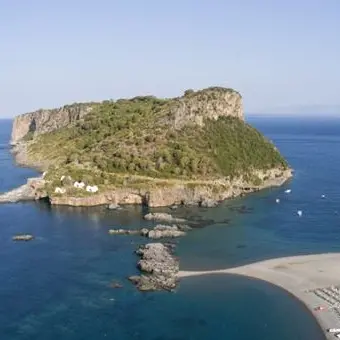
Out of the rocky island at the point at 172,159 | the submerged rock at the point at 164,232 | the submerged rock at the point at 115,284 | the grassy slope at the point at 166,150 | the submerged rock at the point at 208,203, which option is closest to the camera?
the submerged rock at the point at 115,284

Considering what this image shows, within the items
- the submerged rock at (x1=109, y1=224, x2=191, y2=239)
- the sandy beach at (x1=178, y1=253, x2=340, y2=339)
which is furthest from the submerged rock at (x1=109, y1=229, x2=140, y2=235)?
the sandy beach at (x1=178, y1=253, x2=340, y2=339)

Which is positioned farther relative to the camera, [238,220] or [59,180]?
[59,180]

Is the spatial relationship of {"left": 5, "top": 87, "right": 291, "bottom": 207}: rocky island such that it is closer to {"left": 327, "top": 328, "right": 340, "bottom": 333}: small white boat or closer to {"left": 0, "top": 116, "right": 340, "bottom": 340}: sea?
{"left": 0, "top": 116, "right": 340, "bottom": 340}: sea

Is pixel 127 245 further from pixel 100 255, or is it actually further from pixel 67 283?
pixel 67 283

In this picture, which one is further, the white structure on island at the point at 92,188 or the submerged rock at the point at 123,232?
the white structure on island at the point at 92,188

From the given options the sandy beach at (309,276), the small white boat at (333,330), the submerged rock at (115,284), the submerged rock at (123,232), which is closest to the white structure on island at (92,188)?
the submerged rock at (123,232)

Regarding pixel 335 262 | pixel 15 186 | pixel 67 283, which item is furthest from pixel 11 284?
pixel 15 186

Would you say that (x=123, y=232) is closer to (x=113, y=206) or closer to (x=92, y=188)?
(x=113, y=206)

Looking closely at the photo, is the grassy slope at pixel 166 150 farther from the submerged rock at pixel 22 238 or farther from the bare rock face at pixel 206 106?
the submerged rock at pixel 22 238
